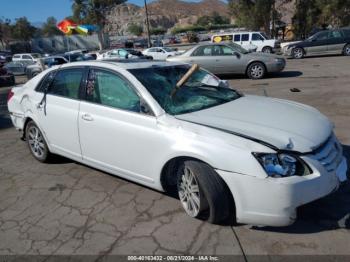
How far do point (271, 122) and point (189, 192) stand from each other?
3.35 ft

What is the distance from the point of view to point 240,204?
121 inches

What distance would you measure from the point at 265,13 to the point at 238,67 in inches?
906

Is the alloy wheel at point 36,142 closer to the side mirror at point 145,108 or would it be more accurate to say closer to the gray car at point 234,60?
the side mirror at point 145,108

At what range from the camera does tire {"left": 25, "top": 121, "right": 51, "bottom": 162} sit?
5117 millimetres

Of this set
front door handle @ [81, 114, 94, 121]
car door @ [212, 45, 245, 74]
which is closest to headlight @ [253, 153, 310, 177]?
front door handle @ [81, 114, 94, 121]

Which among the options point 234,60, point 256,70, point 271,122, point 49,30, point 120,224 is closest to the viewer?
point 271,122

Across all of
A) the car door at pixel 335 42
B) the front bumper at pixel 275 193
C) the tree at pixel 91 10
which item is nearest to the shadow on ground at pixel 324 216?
the front bumper at pixel 275 193

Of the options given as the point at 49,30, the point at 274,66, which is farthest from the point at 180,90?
the point at 49,30

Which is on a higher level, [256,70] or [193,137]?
[193,137]

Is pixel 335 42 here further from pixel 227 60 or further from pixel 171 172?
pixel 171 172

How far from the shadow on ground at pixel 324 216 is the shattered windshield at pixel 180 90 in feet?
4.65

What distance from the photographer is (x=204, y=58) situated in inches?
Answer: 549

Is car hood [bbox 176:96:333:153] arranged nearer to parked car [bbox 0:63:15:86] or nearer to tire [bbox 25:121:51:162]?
tire [bbox 25:121:51:162]

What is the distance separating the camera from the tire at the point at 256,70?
13.3 meters
